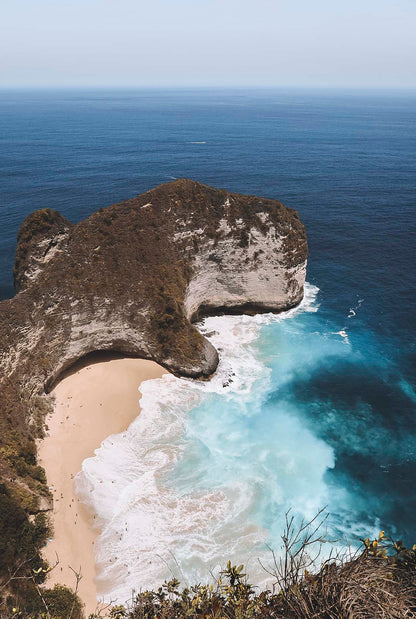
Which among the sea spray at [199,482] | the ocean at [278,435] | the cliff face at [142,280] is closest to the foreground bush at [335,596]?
the sea spray at [199,482]

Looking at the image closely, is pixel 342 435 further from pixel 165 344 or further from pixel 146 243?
pixel 146 243

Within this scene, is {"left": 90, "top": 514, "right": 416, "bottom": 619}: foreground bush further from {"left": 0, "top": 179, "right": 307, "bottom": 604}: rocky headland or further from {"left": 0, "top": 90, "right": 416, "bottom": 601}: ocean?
{"left": 0, "top": 179, "right": 307, "bottom": 604}: rocky headland

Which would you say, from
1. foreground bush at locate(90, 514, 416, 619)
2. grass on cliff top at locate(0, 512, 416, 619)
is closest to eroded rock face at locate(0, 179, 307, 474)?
grass on cliff top at locate(0, 512, 416, 619)

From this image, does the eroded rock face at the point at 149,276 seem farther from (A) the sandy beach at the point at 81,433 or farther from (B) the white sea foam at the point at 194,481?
(B) the white sea foam at the point at 194,481

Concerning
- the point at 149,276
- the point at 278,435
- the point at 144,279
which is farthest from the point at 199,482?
the point at 149,276

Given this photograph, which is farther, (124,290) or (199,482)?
(124,290)

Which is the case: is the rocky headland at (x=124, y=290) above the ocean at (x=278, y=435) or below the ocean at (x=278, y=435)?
above

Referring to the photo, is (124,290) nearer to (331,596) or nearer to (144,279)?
(144,279)
